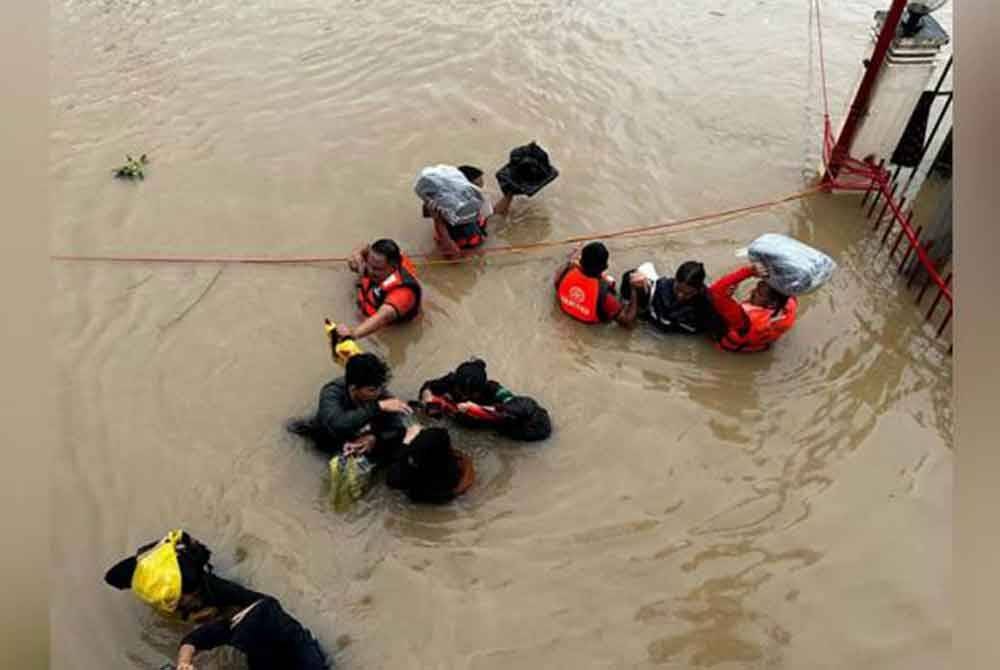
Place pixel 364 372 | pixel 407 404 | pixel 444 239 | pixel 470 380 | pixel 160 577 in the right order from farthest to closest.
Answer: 1. pixel 444 239
2. pixel 407 404
3. pixel 470 380
4. pixel 364 372
5. pixel 160 577

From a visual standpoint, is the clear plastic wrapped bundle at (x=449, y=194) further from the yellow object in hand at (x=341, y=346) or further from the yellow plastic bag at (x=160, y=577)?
the yellow plastic bag at (x=160, y=577)

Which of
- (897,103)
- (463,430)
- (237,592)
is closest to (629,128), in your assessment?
(897,103)

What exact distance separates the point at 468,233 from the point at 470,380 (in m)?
1.79

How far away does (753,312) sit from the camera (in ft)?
18.8

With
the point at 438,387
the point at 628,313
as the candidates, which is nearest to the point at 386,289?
the point at 438,387

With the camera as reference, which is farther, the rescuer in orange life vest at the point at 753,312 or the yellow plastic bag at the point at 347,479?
the rescuer in orange life vest at the point at 753,312

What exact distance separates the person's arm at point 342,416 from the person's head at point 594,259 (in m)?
1.83

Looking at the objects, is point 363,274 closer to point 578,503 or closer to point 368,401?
point 368,401

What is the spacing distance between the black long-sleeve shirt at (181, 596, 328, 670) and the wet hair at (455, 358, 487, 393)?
1.67 meters

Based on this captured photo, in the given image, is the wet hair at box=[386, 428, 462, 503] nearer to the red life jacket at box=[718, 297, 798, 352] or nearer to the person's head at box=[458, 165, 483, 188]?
the red life jacket at box=[718, 297, 798, 352]

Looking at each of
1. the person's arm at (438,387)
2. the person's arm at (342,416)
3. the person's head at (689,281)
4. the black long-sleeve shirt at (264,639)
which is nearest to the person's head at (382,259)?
the person's arm at (438,387)

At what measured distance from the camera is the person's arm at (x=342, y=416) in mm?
4949

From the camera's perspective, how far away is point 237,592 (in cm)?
441

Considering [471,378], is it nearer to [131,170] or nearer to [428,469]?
[428,469]
